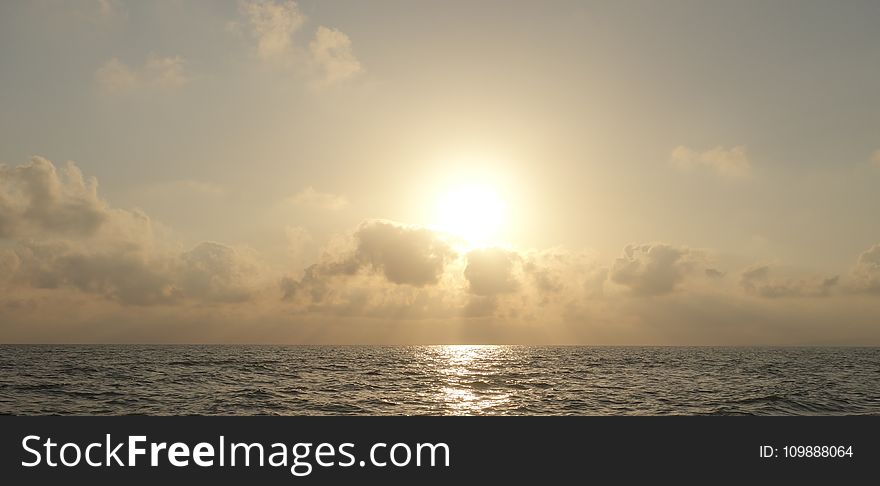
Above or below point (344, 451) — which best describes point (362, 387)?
below

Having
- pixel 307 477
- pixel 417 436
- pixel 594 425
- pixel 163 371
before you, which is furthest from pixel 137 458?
pixel 163 371

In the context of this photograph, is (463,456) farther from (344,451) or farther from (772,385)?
(772,385)

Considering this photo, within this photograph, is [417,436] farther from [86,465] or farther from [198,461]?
[86,465]

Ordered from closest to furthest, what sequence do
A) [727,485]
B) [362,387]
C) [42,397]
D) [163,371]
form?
[727,485], [42,397], [362,387], [163,371]

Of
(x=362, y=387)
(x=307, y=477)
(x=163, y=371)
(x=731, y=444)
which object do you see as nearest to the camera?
(x=307, y=477)

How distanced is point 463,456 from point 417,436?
1.59 metres

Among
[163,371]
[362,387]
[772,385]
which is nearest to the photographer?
[362,387]

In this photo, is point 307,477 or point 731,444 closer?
point 307,477

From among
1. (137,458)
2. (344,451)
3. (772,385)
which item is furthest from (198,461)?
(772,385)

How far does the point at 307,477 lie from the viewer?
1653 centimetres

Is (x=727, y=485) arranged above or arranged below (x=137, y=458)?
below

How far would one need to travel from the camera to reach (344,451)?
1727 cm

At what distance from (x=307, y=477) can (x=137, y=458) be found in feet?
17.9

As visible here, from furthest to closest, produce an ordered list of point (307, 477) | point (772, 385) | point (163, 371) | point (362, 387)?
1. point (163, 371)
2. point (772, 385)
3. point (362, 387)
4. point (307, 477)
